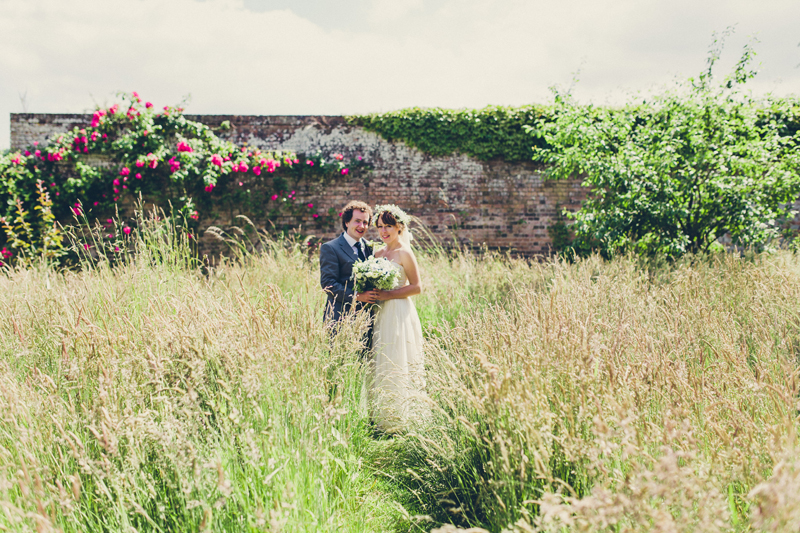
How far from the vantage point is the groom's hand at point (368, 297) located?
364 cm

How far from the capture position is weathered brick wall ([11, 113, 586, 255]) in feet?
31.3

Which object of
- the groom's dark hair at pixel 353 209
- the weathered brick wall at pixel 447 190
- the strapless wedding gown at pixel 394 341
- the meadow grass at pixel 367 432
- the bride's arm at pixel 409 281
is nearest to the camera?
the meadow grass at pixel 367 432

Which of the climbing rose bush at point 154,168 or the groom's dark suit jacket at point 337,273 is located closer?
the groom's dark suit jacket at point 337,273

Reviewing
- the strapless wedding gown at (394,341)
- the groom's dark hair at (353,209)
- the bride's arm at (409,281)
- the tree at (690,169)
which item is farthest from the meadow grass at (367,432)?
the tree at (690,169)

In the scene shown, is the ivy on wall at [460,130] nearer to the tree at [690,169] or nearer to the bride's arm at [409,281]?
the tree at [690,169]

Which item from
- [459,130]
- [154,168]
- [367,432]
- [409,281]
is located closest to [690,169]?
[409,281]

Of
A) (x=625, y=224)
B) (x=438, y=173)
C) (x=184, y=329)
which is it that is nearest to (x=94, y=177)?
(x=438, y=173)

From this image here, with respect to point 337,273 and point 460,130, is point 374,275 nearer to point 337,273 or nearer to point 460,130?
point 337,273

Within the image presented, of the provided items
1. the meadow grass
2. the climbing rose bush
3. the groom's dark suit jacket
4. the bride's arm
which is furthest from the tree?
the climbing rose bush

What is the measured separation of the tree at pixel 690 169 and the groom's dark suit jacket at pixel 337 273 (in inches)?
158

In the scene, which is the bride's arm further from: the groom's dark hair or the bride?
the groom's dark hair

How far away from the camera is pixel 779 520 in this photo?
93cm

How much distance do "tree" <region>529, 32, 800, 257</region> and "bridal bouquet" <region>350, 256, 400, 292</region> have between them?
385 centimetres

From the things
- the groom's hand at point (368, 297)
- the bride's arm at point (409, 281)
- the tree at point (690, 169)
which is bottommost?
the groom's hand at point (368, 297)
